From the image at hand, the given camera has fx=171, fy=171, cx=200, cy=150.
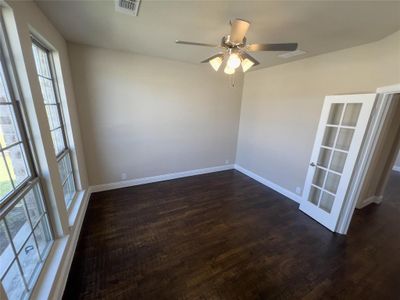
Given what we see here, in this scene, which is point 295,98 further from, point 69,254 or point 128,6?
point 69,254

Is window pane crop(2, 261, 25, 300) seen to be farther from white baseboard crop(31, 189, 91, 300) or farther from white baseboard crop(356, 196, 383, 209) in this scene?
white baseboard crop(356, 196, 383, 209)

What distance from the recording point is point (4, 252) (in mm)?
1167

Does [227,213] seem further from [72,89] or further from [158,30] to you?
[72,89]

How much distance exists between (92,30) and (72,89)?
1028mm

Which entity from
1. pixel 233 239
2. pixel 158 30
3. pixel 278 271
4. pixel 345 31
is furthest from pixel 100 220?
pixel 345 31

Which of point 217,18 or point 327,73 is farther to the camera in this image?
point 327,73

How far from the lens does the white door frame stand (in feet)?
6.81

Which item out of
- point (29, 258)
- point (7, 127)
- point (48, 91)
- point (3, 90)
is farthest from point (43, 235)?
point (48, 91)

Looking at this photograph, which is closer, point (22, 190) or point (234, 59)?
point (22, 190)

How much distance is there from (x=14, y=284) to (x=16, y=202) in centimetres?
60

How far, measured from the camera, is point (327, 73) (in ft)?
8.89

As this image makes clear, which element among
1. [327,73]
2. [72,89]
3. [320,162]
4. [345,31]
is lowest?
[320,162]

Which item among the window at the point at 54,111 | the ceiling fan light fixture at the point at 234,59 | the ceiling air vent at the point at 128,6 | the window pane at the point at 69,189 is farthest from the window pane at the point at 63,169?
the ceiling fan light fixture at the point at 234,59

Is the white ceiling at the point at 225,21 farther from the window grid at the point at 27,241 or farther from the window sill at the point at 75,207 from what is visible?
the window sill at the point at 75,207
